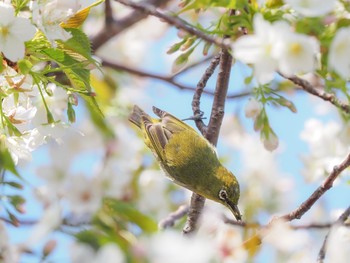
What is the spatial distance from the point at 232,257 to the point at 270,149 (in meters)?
1.43

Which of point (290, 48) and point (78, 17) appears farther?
point (78, 17)

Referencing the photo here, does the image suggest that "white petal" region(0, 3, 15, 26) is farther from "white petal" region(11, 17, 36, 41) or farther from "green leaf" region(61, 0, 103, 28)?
"green leaf" region(61, 0, 103, 28)

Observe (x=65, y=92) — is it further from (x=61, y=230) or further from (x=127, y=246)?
(x=127, y=246)

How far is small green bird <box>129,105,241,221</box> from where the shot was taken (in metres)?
3.73

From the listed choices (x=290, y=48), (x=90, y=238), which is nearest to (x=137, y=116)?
(x=290, y=48)

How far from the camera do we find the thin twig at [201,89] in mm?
2932

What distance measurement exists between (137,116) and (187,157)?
0.60m

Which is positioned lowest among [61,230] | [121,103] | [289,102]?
[121,103]

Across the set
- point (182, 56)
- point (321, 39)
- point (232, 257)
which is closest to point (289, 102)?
point (182, 56)

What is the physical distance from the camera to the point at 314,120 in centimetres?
421

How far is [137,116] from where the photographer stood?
4.54m

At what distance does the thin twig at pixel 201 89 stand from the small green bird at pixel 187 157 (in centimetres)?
19

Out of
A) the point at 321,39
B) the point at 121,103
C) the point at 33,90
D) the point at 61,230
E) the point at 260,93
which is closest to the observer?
the point at 61,230

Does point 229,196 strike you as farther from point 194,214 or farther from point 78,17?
point 78,17
